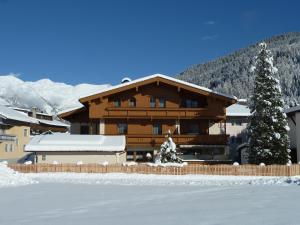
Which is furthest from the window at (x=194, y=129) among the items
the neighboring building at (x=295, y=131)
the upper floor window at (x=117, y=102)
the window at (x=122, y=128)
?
the neighboring building at (x=295, y=131)

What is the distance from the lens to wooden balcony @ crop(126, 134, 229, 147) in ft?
145

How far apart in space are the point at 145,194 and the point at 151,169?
533 inches

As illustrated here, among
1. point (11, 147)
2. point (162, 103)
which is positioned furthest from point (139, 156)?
point (11, 147)

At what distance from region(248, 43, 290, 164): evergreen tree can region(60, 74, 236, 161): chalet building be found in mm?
6711

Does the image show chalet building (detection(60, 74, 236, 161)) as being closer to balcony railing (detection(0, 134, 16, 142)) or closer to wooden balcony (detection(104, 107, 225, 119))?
wooden balcony (detection(104, 107, 225, 119))

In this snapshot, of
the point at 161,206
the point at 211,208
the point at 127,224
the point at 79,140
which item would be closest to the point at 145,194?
the point at 161,206

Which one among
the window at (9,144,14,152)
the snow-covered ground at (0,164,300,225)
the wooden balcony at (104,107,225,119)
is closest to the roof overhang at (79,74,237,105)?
the wooden balcony at (104,107,225,119)

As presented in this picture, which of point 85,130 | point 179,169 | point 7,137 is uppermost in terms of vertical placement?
point 85,130

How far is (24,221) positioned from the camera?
12773mm

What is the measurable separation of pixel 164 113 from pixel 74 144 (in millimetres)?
10422

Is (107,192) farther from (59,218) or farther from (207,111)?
(207,111)

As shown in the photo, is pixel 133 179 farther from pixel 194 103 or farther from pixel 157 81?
pixel 194 103

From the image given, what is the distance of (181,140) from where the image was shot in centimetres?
4428

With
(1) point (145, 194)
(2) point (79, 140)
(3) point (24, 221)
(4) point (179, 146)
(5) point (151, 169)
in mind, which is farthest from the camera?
(4) point (179, 146)
